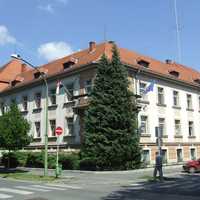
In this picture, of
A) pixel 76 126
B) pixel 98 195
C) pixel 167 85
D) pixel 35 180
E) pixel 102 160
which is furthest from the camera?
pixel 167 85

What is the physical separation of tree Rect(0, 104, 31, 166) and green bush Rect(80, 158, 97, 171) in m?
4.77

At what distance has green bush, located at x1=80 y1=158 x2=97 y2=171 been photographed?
29172mm

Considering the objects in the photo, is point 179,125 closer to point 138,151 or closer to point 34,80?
point 138,151

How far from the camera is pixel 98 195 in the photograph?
1475 cm

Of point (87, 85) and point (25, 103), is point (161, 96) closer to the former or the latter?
point (87, 85)

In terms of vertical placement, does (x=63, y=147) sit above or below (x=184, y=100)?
below

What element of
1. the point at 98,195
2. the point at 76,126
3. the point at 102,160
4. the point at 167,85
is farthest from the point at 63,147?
the point at 98,195

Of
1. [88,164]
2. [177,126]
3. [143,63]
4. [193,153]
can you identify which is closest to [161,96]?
[143,63]

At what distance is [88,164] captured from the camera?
98.6 feet

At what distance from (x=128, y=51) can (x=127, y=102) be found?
536 inches

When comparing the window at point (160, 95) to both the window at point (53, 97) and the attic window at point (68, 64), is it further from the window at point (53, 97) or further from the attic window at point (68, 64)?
the window at point (53, 97)

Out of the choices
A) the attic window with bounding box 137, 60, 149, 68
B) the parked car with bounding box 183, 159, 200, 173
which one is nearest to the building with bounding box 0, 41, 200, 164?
the attic window with bounding box 137, 60, 149, 68

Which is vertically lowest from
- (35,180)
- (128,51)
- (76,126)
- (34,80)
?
(35,180)

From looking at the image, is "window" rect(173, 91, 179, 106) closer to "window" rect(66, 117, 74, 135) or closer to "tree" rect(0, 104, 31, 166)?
"window" rect(66, 117, 74, 135)
